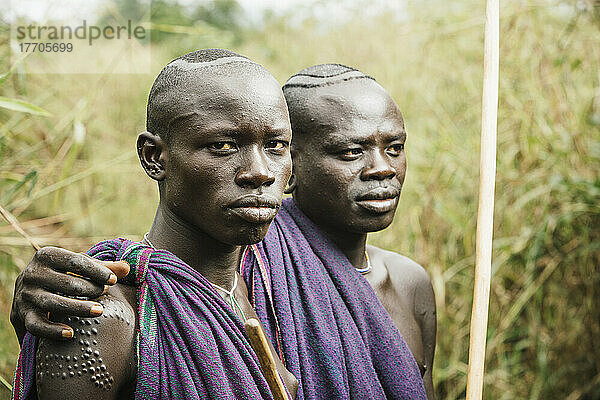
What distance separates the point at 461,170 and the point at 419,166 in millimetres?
224

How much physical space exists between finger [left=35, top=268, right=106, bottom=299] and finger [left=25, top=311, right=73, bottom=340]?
0.05 meters

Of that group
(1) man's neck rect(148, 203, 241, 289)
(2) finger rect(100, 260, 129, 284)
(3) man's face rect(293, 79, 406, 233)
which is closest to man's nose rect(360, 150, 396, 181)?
(3) man's face rect(293, 79, 406, 233)

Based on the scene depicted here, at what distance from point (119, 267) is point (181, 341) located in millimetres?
154

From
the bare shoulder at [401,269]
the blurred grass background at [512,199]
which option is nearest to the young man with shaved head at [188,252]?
the bare shoulder at [401,269]

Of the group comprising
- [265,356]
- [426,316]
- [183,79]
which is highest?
[183,79]

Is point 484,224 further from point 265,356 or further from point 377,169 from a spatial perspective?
point 265,356

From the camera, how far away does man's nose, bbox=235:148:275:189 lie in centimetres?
116

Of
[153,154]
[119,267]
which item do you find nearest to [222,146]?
[153,154]

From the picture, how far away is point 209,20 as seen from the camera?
6.66 metres

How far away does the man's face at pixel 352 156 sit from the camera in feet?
4.99

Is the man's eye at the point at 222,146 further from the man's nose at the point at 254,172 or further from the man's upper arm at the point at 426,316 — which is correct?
the man's upper arm at the point at 426,316

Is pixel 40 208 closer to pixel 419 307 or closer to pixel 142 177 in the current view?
pixel 142 177

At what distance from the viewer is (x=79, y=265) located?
3.44 ft

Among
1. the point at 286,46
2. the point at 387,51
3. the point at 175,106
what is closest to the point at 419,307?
the point at 175,106
